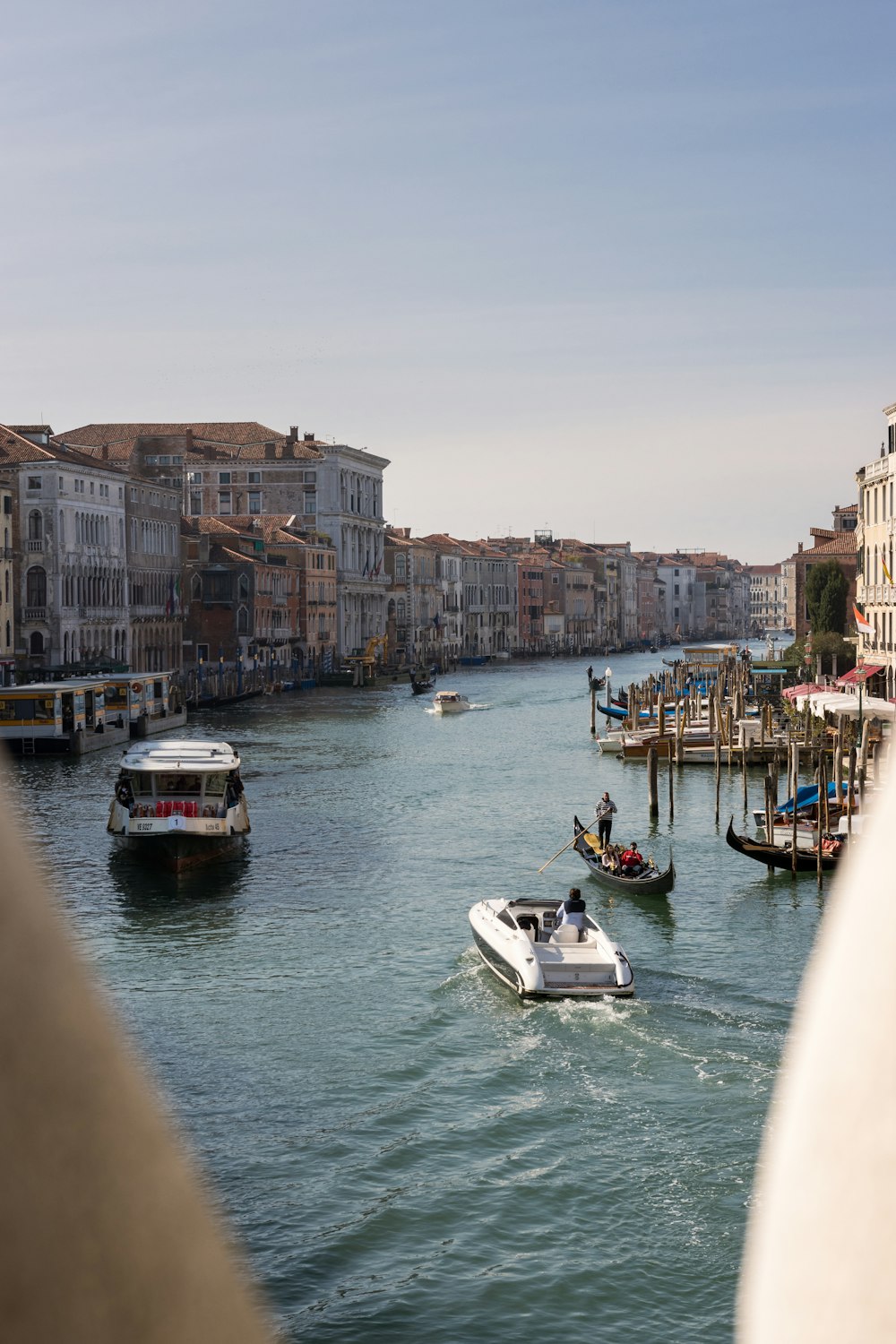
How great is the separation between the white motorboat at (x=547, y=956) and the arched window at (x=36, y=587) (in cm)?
3760

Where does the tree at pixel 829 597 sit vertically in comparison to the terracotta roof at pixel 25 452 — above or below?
below

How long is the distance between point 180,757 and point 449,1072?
11.9 m

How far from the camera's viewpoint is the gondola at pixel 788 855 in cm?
1886

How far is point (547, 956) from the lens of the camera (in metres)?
13.2

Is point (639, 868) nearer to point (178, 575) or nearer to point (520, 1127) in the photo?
point (520, 1127)

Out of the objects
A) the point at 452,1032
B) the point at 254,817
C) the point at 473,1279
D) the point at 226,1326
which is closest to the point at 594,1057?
the point at 452,1032

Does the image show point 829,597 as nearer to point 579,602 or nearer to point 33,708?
point 33,708

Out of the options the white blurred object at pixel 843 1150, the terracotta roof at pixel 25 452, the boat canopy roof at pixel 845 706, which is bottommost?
the boat canopy roof at pixel 845 706

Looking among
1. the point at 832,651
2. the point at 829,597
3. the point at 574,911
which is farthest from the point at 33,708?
the point at 829,597

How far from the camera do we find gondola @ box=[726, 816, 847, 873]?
1886cm

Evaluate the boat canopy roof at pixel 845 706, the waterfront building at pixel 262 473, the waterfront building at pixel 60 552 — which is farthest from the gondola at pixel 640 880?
the waterfront building at pixel 262 473

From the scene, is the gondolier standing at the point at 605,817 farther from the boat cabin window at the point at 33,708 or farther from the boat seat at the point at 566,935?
the boat cabin window at the point at 33,708

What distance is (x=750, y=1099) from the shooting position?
10188mm

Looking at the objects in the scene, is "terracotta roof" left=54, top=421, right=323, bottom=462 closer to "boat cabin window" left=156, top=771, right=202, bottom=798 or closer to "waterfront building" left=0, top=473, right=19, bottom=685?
"waterfront building" left=0, top=473, right=19, bottom=685
